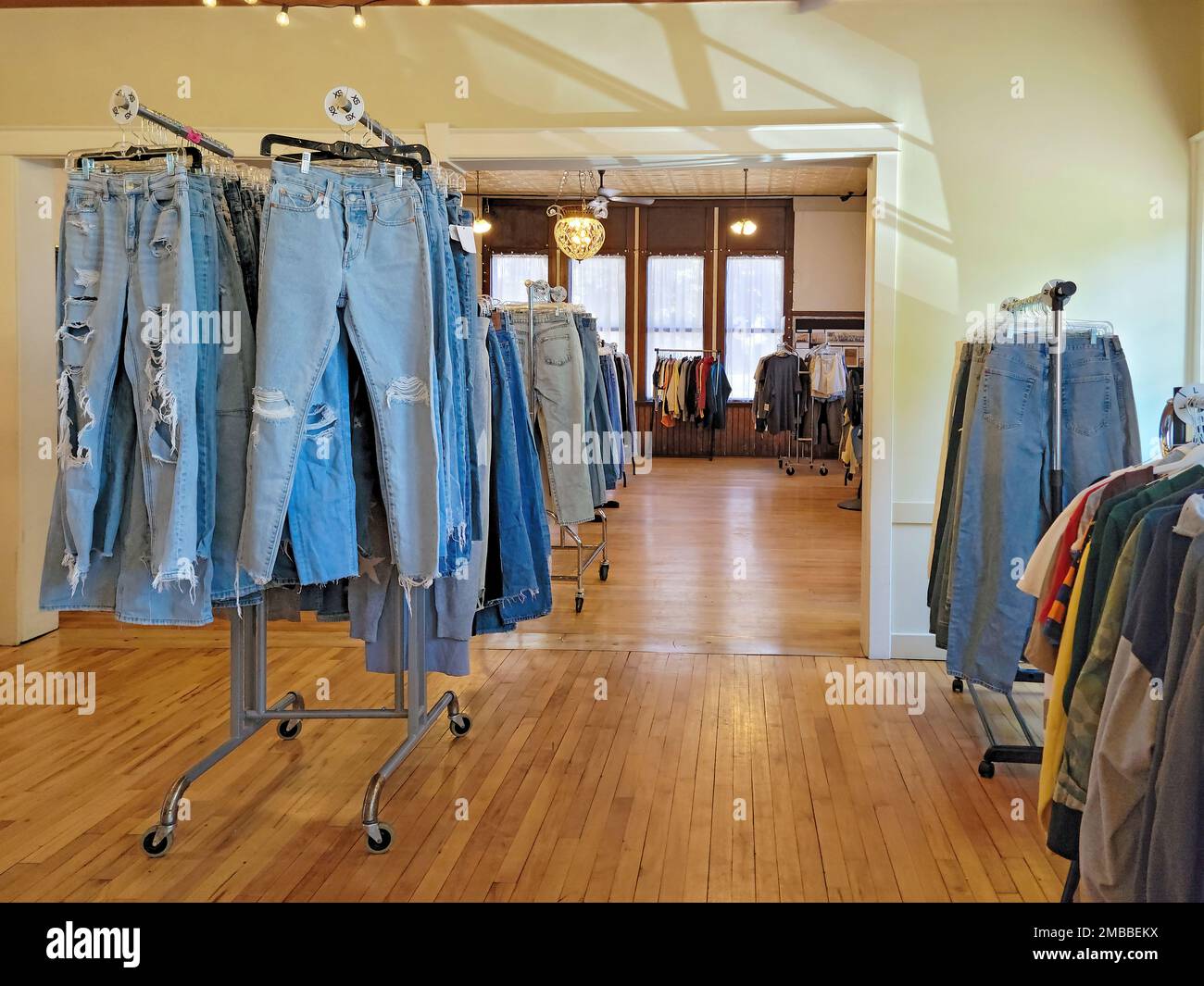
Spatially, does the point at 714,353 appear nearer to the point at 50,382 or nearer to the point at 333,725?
the point at 50,382

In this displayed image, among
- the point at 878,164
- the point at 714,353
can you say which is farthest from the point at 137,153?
the point at 714,353

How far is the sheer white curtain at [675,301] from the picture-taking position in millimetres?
14773

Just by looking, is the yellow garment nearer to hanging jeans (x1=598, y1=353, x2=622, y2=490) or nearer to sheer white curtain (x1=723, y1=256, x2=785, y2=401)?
hanging jeans (x1=598, y1=353, x2=622, y2=490)

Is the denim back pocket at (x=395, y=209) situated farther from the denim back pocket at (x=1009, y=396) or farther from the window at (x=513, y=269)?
the window at (x=513, y=269)

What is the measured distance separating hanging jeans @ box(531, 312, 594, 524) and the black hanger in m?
2.28

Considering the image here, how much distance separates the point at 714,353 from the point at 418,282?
38.2 feet

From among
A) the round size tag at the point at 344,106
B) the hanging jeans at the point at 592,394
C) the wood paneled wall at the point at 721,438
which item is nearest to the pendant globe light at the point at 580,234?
the hanging jeans at the point at 592,394

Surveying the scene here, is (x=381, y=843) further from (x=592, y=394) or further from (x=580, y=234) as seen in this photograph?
(x=580, y=234)

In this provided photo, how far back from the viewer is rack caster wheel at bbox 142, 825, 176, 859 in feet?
9.35

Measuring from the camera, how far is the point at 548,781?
136 inches
